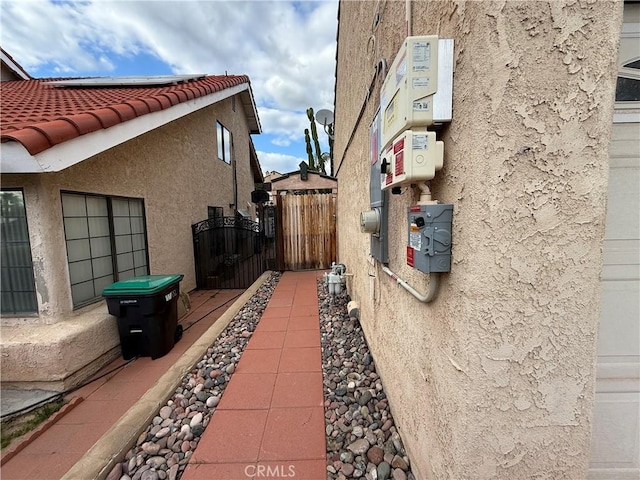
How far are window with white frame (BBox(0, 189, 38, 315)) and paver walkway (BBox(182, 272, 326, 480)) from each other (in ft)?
9.67

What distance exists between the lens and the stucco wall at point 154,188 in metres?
3.37

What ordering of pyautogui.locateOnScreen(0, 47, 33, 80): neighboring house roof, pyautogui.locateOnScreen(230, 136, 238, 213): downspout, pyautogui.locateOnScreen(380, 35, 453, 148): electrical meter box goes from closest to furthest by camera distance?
pyautogui.locateOnScreen(380, 35, 453, 148): electrical meter box, pyautogui.locateOnScreen(0, 47, 33, 80): neighboring house roof, pyautogui.locateOnScreen(230, 136, 238, 213): downspout

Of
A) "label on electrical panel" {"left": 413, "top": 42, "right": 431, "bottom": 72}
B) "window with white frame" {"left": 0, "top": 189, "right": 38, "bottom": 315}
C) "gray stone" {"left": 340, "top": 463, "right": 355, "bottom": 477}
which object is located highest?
"label on electrical panel" {"left": 413, "top": 42, "right": 431, "bottom": 72}

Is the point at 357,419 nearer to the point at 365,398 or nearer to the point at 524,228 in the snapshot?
the point at 365,398

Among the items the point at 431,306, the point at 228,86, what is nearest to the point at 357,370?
the point at 431,306

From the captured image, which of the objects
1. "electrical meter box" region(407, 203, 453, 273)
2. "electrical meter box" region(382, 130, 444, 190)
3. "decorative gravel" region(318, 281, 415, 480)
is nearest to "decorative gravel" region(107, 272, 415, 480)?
"decorative gravel" region(318, 281, 415, 480)

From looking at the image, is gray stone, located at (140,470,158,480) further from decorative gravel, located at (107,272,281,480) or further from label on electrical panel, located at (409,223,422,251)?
label on electrical panel, located at (409,223,422,251)

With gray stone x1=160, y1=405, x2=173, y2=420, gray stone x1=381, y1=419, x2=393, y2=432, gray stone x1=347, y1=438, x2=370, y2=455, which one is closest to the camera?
gray stone x1=347, y1=438, x2=370, y2=455

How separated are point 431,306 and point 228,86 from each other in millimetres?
9294

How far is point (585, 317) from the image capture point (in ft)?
3.59

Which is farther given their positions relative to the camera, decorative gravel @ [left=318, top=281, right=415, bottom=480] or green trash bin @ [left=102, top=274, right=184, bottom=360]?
green trash bin @ [left=102, top=274, right=184, bottom=360]

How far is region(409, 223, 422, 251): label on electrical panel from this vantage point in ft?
4.20

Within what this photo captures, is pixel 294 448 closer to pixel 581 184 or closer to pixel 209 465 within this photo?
pixel 209 465

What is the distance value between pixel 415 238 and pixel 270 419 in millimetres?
2115
